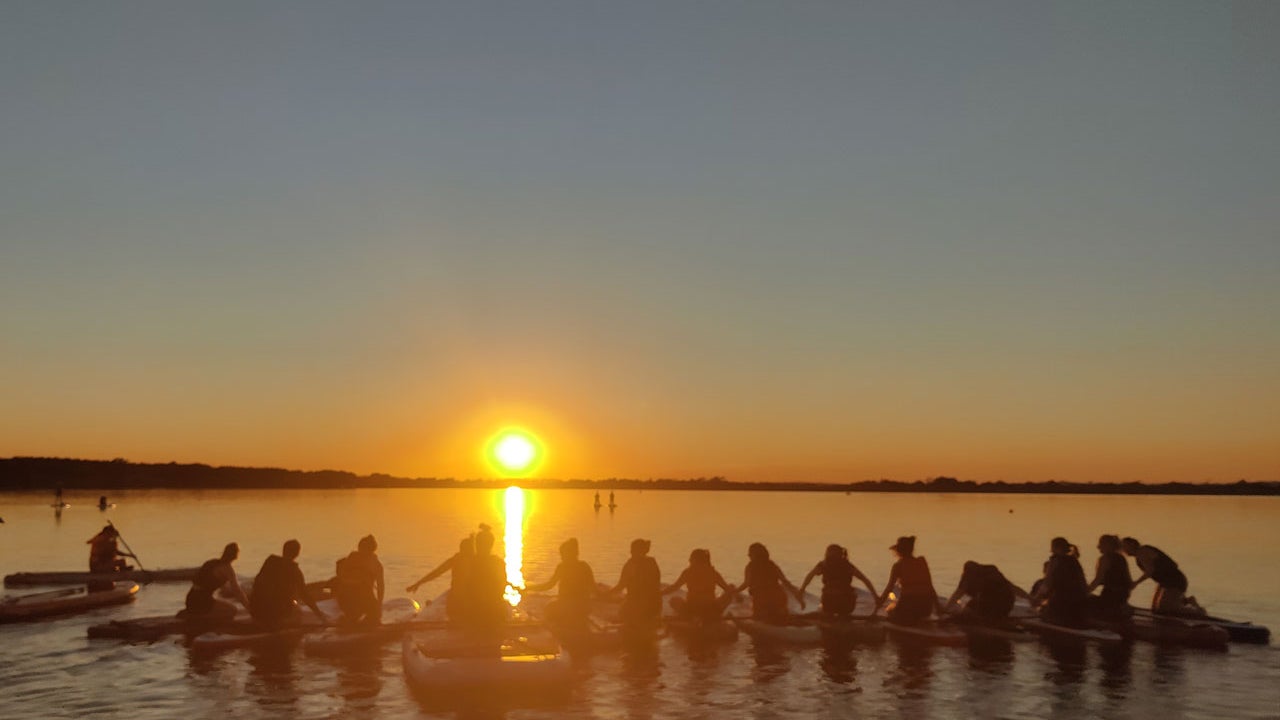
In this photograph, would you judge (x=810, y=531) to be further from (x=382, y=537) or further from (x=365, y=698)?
(x=365, y=698)

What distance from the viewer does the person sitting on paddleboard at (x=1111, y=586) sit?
78.3 feet

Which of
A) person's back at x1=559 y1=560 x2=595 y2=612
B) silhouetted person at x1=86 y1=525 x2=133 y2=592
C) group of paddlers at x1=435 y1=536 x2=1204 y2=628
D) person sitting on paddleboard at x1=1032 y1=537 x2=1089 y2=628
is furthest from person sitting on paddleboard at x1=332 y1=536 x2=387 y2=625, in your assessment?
person sitting on paddleboard at x1=1032 y1=537 x2=1089 y2=628

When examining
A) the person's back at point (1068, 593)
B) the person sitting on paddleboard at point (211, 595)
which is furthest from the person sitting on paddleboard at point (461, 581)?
the person's back at point (1068, 593)

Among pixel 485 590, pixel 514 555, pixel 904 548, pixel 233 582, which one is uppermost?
pixel 904 548

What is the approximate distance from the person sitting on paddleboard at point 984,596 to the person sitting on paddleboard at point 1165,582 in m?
3.45

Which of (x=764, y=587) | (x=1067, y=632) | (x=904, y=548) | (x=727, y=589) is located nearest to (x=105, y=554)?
(x=727, y=589)

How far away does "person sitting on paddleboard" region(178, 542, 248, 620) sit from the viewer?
22.8 meters

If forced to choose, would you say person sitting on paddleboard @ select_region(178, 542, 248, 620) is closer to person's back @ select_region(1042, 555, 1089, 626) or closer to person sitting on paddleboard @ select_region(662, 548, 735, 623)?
person sitting on paddleboard @ select_region(662, 548, 735, 623)

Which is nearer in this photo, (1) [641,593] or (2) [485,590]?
(2) [485,590]

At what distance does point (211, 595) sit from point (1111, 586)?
837 inches

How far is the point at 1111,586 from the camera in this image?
949 inches

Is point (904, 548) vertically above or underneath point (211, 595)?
above

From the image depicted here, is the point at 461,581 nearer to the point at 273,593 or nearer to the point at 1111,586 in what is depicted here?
the point at 273,593

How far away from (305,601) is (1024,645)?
16453mm
